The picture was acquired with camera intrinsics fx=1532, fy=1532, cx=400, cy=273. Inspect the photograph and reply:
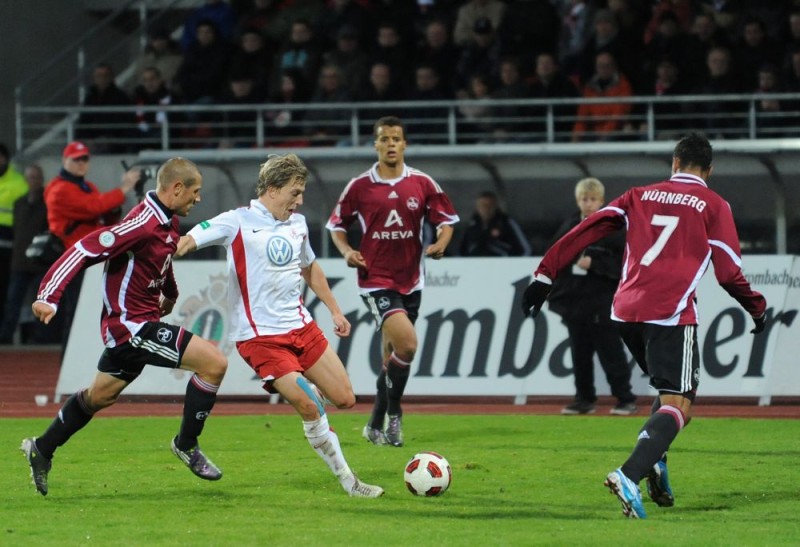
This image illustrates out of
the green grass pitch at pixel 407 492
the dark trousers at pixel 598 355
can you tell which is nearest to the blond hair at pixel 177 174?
the green grass pitch at pixel 407 492

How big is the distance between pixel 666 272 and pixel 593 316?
5318 millimetres

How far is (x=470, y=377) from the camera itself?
14.1 meters

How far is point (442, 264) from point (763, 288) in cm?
293

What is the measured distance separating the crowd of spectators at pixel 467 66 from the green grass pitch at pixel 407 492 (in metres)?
7.11

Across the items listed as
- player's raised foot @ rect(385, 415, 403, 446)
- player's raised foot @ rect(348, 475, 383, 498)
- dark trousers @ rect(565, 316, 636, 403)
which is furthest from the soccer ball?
dark trousers @ rect(565, 316, 636, 403)

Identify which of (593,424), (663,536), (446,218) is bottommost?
(593,424)

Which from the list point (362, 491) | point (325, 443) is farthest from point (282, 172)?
point (362, 491)

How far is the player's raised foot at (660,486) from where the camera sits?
7.82 metres

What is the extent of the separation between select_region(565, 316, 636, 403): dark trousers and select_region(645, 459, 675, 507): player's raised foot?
Answer: 5.17 meters

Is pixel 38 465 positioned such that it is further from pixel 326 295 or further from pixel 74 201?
pixel 74 201

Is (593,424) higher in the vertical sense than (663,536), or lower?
lower

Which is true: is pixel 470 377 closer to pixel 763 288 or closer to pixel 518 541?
pixel 763 288

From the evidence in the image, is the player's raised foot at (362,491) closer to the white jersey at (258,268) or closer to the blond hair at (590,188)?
the white jersey at (258,268)

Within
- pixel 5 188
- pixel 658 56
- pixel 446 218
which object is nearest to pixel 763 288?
pixel 446 218
